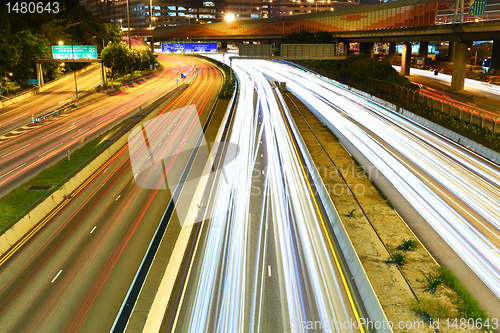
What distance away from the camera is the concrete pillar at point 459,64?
64188mm

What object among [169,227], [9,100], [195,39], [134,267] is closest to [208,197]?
[169,227]

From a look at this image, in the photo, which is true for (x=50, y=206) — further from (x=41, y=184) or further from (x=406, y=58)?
(x=406, y=58)

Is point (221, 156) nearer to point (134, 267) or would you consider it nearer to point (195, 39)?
point (134, 267)

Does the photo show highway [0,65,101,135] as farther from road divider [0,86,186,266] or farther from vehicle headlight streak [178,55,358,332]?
vehicle headlight streak [178,55,358,332]

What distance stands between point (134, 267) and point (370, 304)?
36.0 ft

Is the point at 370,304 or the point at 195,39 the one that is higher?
the point at 195,39

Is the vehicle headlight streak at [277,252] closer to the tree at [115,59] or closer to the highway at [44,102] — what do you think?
the highway at [44,102]

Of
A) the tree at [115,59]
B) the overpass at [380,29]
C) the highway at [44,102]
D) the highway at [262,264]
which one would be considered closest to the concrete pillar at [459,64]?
the overpass at [380,29]

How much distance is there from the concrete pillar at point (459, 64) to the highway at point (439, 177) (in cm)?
2159

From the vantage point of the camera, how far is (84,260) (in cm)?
1916

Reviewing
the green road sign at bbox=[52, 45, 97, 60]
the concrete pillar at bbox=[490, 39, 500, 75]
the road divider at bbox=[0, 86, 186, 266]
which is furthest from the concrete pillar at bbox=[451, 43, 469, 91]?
the green road sign at bbox=[52, 45, 97, 60]

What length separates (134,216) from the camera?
2381 centimetres

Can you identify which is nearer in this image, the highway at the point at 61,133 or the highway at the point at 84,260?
the highway at the point at 84,260

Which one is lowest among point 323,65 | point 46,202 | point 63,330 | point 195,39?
point 63,330
